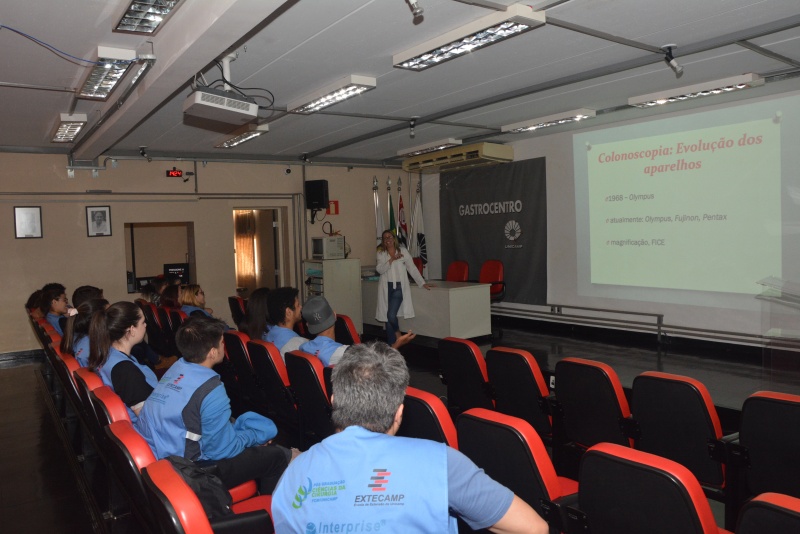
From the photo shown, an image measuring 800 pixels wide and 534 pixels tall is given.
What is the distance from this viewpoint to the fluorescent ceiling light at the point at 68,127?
18.5ft

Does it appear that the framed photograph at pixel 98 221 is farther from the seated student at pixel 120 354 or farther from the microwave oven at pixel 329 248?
the seated student at pixel 120 354

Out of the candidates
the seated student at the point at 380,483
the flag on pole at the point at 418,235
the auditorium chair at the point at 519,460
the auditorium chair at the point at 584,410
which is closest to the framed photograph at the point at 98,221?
the flag on pole at the point at 418,235

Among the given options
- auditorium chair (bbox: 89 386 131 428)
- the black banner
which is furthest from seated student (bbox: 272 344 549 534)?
the black banner

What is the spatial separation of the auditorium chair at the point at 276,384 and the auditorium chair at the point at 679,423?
6.56ft

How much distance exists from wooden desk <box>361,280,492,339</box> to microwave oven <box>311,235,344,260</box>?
1.77 meters

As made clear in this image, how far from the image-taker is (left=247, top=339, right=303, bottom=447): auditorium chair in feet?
11.7

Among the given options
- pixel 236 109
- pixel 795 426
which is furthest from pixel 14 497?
pixel 795 426

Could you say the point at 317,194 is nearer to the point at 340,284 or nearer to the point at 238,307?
the point at 340,284

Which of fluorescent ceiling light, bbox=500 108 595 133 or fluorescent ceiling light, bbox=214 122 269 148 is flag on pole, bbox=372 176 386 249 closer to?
fluorescent ceiling light, bbox=214 122 269 148

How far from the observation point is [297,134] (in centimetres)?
723

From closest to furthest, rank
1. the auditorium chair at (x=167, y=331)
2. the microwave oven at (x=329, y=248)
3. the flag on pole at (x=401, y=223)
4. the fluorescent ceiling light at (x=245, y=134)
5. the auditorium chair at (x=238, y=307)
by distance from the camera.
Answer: the auditorium chair at (x=167, y=331), the fluorescent ceiling light at (x=245, y=134), the auditorium chair at (x=238, y=307), the microwave oven at (x=329, y=248), the flag on pole at (x=401, y=223)

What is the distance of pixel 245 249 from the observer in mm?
10117

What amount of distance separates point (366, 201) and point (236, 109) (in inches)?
228

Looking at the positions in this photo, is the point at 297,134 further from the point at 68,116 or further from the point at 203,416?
the point at 203,416
